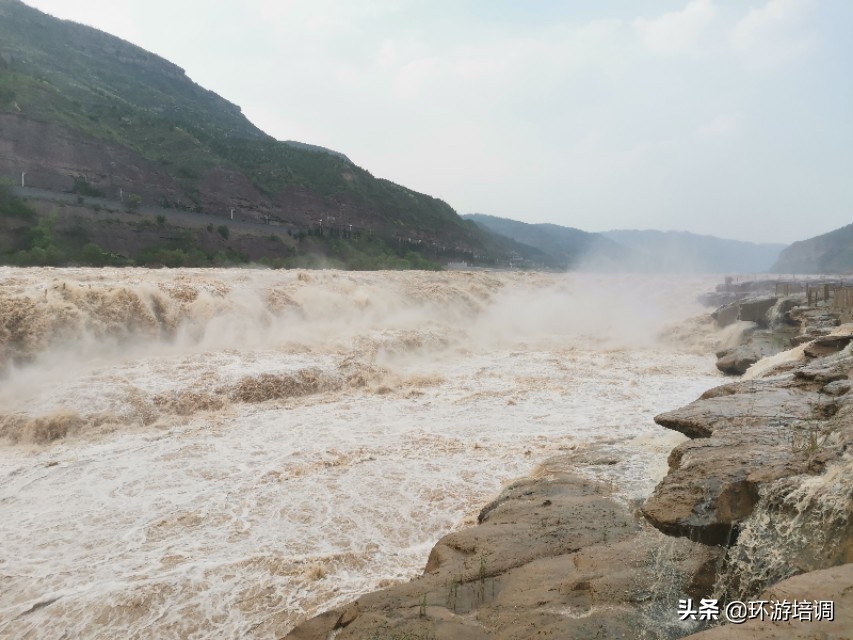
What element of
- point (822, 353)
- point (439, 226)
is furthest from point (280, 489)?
point (439, 226)

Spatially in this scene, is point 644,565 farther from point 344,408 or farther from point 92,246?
point 92,246

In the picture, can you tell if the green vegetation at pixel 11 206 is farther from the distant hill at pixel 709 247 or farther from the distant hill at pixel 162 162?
the distant hill at pixel 709 247

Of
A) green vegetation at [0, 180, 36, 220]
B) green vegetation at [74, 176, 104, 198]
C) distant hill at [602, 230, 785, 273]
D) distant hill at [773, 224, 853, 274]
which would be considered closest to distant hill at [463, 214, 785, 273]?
distant hill at [602, 230, 785, 273]

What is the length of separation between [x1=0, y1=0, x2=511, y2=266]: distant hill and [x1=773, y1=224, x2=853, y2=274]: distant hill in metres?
50.6

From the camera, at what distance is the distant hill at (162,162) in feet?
120

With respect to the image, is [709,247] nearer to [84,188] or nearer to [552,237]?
[552,237]

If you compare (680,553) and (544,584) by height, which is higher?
(680,553)

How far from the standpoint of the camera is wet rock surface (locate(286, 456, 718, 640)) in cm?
324

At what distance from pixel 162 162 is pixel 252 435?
42991mm

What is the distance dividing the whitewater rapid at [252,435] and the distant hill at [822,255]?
81174mm

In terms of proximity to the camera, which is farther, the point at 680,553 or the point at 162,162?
the point at 162,162

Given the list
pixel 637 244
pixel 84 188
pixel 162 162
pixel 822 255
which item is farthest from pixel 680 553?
pixel 637 244

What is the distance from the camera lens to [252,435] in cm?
908

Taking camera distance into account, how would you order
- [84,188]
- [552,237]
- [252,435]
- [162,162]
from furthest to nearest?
[552,237] < [162,162] < [84,188] < [252,435]
